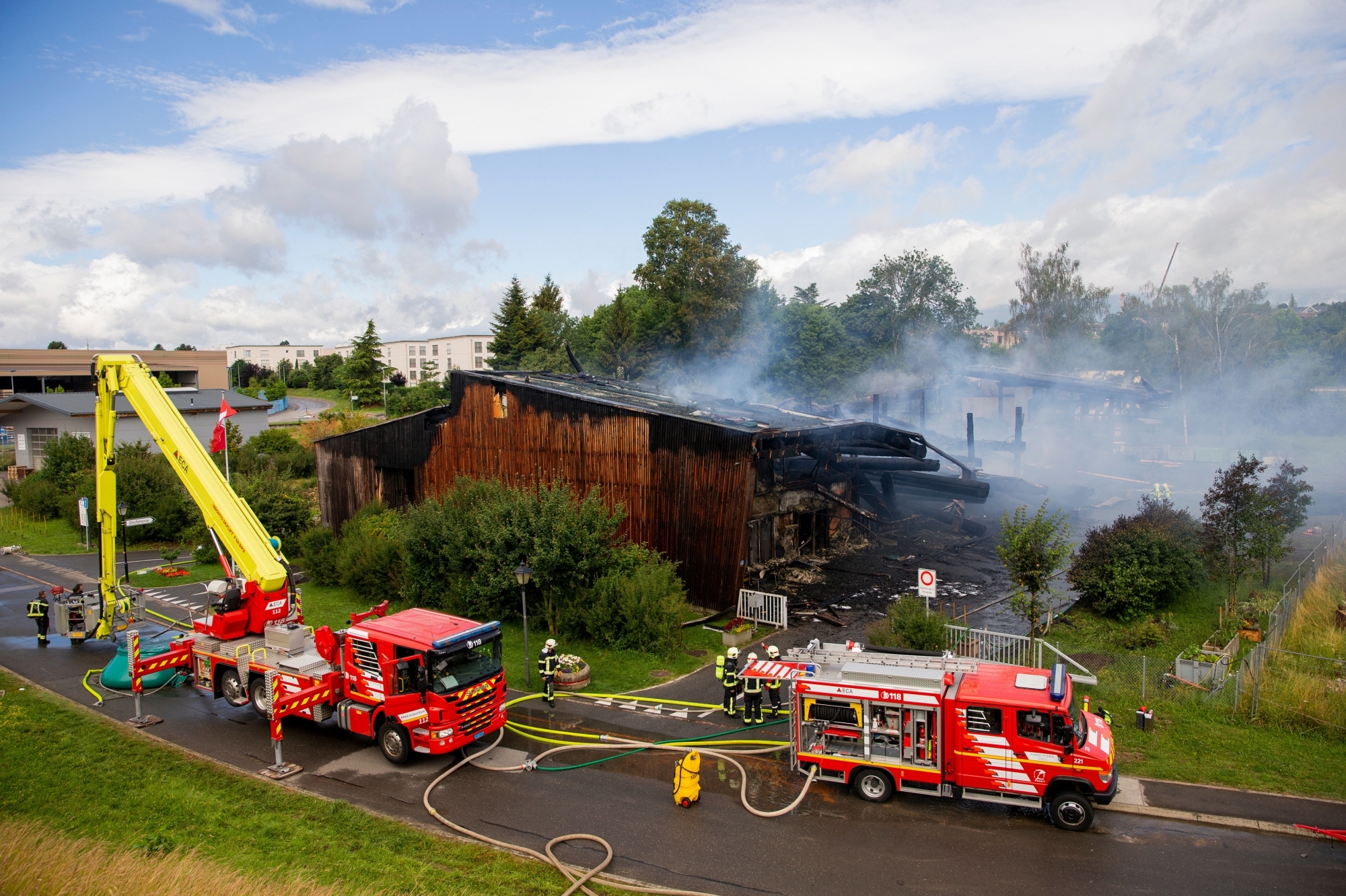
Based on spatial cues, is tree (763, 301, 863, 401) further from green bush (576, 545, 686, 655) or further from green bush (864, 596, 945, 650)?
green bush (864, 596, 945, 650)

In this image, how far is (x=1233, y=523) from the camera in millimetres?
21484

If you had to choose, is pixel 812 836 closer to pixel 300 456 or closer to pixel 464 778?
pixel 464 778

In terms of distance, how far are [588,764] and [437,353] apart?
124573 mm

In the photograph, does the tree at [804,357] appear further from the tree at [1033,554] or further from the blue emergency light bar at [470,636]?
the blue emergency light bar at [470,636]

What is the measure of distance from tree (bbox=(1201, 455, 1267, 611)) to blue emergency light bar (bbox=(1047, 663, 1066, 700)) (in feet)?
44.6

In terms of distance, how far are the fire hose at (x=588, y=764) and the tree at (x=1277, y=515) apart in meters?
16.9

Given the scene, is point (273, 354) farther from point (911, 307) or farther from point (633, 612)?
point (633, 612)

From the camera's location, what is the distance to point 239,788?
1177 centimetres

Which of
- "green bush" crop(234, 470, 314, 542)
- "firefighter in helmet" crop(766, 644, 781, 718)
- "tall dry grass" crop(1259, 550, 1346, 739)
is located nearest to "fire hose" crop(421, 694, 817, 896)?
"firefighter in helmet" crop(766, 644, 781, 718)

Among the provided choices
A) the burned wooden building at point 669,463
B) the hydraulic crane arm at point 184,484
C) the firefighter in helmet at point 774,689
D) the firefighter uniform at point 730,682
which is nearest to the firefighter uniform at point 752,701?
the firefighter in helmet at point 774,689

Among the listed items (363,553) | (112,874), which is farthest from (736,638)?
(112,874)

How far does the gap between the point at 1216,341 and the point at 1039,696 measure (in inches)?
2290

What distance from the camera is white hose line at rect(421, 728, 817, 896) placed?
927cm

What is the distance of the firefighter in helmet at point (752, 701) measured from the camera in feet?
47.0
